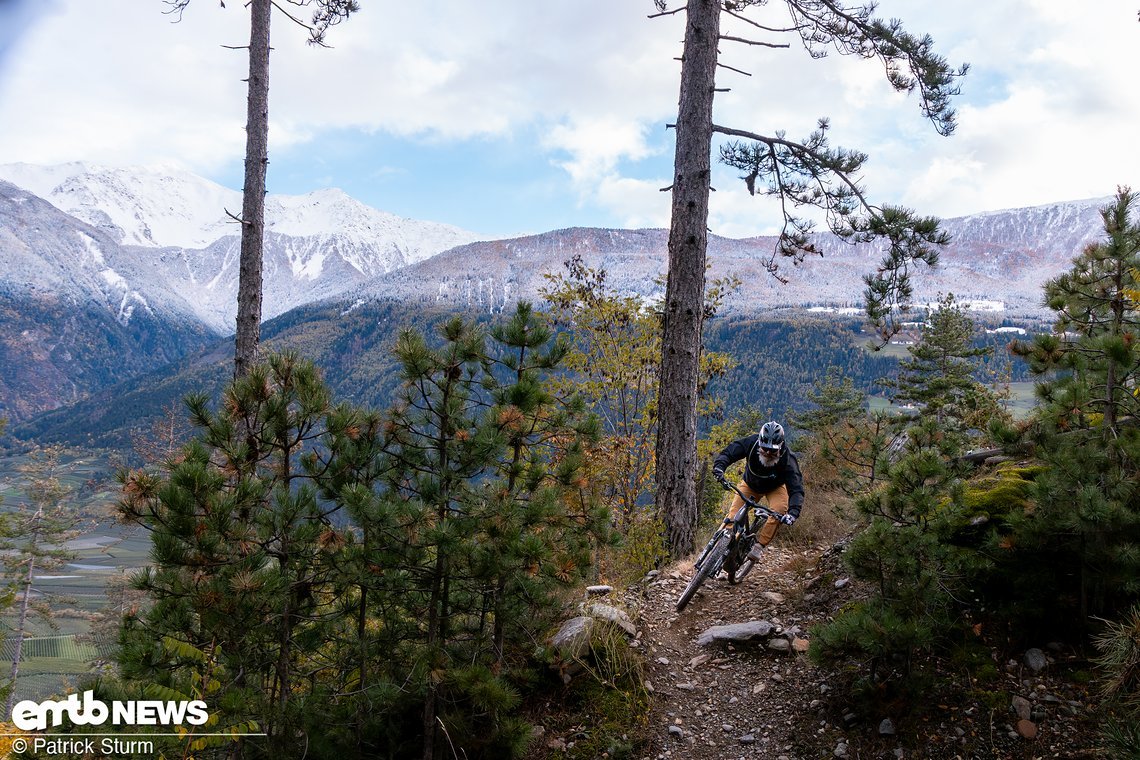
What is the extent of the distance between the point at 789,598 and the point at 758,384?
492ft

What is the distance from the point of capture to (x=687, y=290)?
26.3ft

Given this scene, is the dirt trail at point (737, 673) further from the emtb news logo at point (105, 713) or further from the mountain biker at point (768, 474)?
the emtb news logo at point (105, 713)

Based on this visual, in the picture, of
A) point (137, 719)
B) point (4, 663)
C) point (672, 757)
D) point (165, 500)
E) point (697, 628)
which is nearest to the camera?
point (137, 719)

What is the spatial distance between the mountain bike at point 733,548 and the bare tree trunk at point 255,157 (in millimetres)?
6578

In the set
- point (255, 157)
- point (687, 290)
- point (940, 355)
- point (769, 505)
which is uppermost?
point (255, 157)

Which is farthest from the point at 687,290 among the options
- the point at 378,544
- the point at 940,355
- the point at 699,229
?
the point at 940,355

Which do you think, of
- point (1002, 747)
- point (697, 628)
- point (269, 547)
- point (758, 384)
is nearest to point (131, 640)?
point (269, 547)

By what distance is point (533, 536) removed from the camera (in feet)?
13.0

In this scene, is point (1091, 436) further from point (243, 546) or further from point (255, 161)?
point (255, 161)

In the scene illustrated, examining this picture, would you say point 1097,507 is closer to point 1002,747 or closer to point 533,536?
point 1002,747

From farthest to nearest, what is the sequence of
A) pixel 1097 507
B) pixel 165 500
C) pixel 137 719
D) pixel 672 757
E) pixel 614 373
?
pixel 614 373
pixel 672 757
pixel 1097 507
pixel 165 500
pixel 137 719

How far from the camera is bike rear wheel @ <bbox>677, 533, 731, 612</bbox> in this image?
20.7ft

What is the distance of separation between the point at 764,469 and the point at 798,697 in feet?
8.18
